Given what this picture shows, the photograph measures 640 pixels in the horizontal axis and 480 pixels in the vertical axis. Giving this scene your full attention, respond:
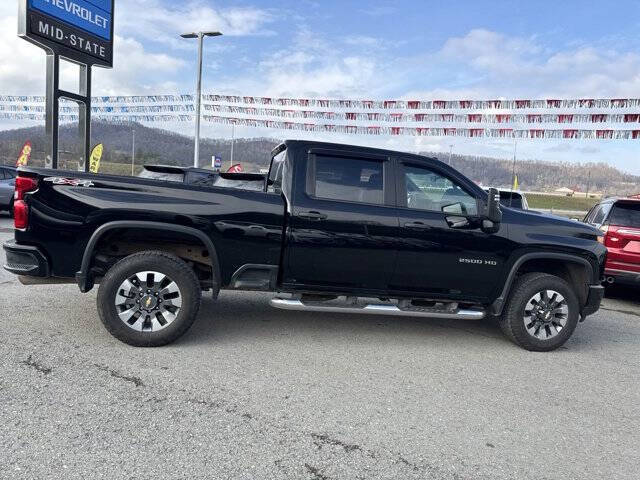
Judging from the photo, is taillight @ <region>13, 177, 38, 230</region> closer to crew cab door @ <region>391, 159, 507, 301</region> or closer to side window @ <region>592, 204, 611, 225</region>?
crew cab door @ <region>391, 159, 507, 301</region>

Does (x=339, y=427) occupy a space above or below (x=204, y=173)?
below

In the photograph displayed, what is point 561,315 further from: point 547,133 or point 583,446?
point 547,133

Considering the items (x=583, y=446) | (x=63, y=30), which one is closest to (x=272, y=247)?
(x=583, y=446)

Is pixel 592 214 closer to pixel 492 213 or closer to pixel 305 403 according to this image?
pixel 492 213

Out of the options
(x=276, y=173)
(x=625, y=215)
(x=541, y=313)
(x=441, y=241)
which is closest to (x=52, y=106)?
(x=276, y=173)

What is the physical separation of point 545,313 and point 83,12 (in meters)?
12.0

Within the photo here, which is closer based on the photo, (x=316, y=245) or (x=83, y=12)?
(x=316, y=245)

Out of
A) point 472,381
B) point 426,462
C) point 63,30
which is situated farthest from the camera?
point 63,30

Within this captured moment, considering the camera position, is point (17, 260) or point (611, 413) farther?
point (17, 260)

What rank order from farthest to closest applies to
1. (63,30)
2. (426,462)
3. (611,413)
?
(63,30) → (611,413) → (426,462)

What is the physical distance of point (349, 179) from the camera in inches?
192

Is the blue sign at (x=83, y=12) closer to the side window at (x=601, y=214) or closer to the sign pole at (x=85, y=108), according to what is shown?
the sign pole at (x=85, y=108)

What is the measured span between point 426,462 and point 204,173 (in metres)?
7.41

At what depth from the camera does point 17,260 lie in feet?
Answer: 14.3
